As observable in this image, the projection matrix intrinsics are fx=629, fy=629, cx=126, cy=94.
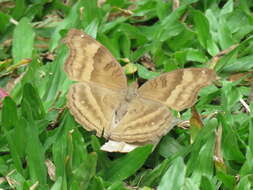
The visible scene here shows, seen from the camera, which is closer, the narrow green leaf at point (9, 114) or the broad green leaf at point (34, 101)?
the narrow green leaf at point (9, 114)

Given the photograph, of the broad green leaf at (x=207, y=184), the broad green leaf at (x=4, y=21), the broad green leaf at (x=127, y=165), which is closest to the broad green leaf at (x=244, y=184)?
the broad green leaf at (x=207, y=184)

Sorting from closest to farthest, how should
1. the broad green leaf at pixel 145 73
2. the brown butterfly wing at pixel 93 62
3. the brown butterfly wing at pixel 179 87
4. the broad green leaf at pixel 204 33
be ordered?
the brown butterfly wing at pixel 179 87 < the brown butterfly wing at pixel 93 62 < the broad green leaf at pixel 145 73 < the broad green leaf at pixel 204 33

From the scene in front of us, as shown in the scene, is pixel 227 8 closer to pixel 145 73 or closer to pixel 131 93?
pixel 145 73

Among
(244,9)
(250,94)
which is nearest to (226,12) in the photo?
(244,9)

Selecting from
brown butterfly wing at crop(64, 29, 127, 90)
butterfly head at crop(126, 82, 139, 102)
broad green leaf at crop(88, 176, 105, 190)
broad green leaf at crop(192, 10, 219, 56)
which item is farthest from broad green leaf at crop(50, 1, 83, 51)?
broad green leaf at crop(88, 176, 105, 190)

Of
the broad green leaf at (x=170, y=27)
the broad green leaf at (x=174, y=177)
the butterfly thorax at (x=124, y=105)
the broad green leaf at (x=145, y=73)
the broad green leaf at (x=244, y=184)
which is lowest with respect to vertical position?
the broad green leaf at (x=244, y=184)

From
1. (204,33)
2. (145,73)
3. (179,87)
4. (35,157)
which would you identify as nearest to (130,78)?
(145,73)

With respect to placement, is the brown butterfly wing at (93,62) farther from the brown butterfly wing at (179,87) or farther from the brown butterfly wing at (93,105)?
the brown butterfly wing at (179,87)
